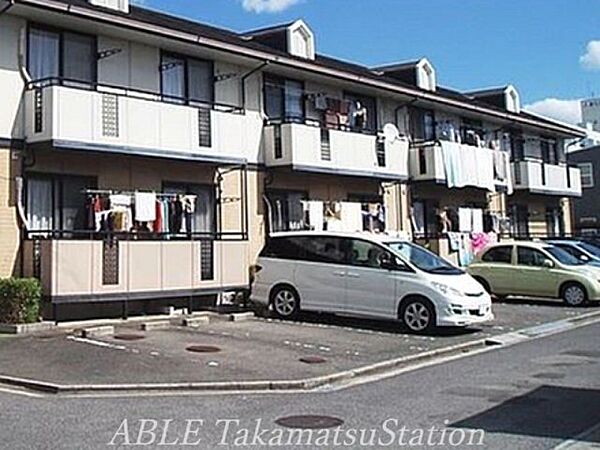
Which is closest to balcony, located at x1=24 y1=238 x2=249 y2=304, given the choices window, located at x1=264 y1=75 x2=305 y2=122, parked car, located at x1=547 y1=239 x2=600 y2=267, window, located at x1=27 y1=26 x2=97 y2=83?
window, located at x1=27 y1=26 x2=97 y2=83

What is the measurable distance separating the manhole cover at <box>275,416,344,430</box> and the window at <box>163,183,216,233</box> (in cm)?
1070

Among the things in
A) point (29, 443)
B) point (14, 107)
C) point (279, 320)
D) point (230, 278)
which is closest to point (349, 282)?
point (279, 320)

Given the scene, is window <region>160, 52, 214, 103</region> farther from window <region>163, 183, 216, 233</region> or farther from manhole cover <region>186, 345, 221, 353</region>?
manhole cover <region>186, 345, 221, 353</region>

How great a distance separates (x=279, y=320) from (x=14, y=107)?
273 inches

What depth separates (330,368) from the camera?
11469 millimetres

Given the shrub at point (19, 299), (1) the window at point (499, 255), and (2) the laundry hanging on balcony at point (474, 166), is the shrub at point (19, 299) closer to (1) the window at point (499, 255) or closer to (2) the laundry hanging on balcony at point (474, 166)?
(1) the window at point (499, 255)

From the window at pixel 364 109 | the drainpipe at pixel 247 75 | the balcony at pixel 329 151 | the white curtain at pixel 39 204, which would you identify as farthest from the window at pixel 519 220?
the white curtain at pixel 39 204

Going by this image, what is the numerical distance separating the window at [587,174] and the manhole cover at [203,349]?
39591 millimetres

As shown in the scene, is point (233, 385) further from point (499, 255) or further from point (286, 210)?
point (499, 255)

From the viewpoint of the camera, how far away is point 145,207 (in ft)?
54.1

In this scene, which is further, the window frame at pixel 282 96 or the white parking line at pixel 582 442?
the window frame at pixel 282 96

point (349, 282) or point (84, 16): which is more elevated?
point (84, 16)

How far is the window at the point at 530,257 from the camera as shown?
72.2 ft

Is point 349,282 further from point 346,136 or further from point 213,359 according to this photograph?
point 346,136
